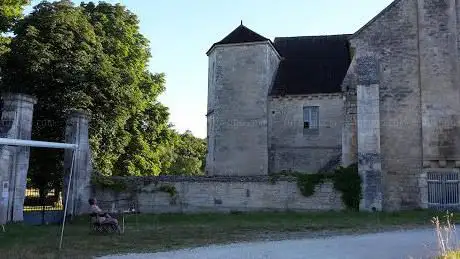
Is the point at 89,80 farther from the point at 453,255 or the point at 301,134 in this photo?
the point at 453,255

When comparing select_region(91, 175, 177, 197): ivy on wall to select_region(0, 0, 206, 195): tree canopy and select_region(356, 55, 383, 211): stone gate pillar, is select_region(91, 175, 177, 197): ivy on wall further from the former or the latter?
select_region(356, 55, 383, 211): stone gate pillar

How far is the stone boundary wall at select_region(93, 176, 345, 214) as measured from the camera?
63.8 ft

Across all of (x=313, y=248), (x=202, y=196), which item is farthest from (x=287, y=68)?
(x=313, y=248)

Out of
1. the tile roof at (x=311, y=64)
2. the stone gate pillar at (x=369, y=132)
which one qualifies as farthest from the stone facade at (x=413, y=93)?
the tile roof at (x=311, y=64)

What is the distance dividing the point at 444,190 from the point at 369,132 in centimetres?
391

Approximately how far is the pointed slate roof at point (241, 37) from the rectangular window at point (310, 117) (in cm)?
489

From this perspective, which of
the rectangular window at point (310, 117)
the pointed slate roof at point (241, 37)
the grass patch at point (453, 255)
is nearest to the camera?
the grass patch at point (453, 255)

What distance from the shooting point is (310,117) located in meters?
28.5

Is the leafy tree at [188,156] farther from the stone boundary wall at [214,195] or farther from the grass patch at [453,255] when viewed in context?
the grass patch at [453,255]

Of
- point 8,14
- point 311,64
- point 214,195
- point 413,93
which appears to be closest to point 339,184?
point 214,195

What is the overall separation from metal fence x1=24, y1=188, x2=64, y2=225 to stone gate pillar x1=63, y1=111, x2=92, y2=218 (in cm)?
83

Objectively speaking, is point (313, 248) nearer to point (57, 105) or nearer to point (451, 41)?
point (451, 41)

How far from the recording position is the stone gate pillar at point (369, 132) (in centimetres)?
1966

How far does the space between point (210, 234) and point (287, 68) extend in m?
19.4
